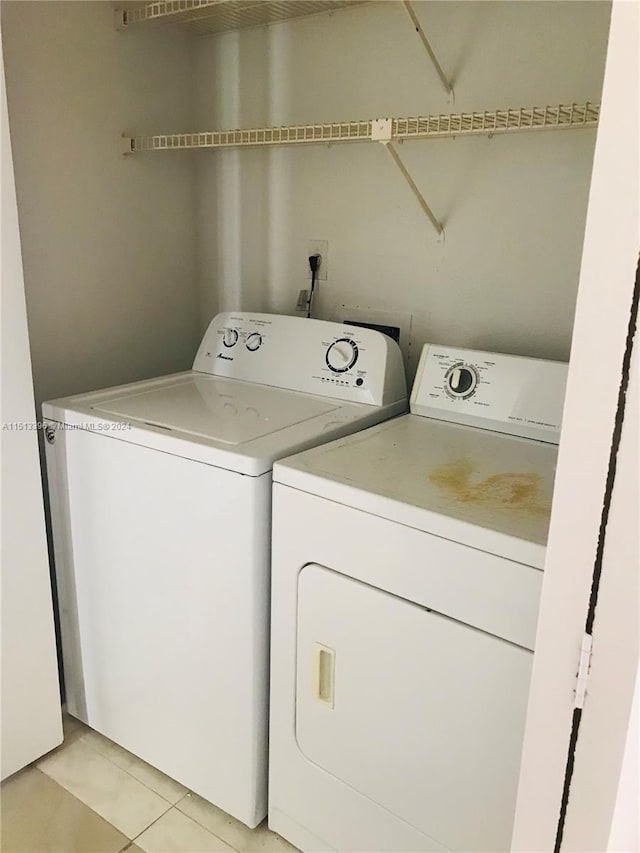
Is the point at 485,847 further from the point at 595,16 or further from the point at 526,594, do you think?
the point at 595,16

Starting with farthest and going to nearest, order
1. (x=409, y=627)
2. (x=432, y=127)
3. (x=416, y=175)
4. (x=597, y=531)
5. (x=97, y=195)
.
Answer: (x=97, y=195)
(x=416, y=175)
(x=432, y=127)
(x=409, y=627)
(x=597, y=531)

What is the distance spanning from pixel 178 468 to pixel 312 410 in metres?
0.40

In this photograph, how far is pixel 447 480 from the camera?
4.24 feet

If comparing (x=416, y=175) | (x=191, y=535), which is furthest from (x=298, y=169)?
(x=191, y=535)

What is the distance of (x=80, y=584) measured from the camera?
177cm

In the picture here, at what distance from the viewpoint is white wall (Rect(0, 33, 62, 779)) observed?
1.51m

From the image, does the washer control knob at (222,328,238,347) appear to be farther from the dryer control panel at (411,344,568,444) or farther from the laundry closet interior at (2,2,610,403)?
the dryer control panel at (411,344,568,444)

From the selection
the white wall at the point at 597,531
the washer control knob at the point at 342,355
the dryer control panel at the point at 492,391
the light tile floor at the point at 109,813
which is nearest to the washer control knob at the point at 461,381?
the dryer control panel at the point at 492,391

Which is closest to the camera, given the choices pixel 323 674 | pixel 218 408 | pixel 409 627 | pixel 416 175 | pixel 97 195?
pixel 409 627

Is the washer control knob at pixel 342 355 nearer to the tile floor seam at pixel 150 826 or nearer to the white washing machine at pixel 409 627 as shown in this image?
the white washing machine at pixel 409 627

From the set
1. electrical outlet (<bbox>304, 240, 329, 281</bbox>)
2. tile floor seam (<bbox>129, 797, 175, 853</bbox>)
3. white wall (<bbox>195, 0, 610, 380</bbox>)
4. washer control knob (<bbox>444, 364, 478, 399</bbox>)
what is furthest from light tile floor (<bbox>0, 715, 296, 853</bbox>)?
electrical outlet (<bbox>304, 240, 329, 281</bbox>)

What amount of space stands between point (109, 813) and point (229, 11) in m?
2.13

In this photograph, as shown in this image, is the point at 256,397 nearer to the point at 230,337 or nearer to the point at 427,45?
the point at 230,337

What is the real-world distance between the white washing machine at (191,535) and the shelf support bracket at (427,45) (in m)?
0.65
